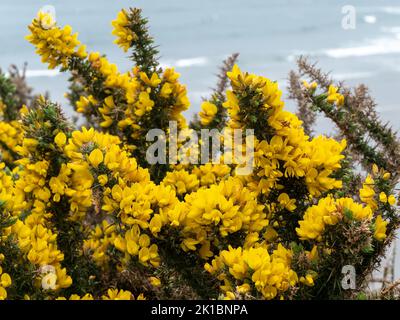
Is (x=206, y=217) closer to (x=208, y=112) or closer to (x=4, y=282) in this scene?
(x=4, y=282)

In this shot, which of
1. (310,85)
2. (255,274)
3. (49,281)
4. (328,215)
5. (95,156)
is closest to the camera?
(255,274)

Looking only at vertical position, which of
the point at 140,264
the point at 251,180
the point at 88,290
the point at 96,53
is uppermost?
the point at 96,53

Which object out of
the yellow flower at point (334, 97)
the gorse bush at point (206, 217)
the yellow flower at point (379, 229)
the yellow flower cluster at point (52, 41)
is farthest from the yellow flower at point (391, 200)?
the yellow flower cluster at point (52, 41)

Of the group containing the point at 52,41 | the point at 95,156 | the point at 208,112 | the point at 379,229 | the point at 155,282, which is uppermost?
the point at 52,41

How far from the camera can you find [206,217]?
1.87 m

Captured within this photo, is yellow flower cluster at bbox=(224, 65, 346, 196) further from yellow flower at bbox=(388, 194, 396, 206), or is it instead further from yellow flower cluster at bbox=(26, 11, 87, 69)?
yellow flower cluster at bbox=(26, 11, 87, 69)

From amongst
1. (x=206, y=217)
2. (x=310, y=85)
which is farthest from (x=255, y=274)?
(x=310, y=85)

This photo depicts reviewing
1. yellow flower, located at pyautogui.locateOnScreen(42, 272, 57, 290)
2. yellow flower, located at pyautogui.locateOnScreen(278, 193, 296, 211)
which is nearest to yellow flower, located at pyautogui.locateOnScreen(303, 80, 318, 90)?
yellow flower, located at pyautogui.locateOnScreen(278, 193, 296, 211)

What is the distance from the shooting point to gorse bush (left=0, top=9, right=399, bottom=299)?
6.03 feet

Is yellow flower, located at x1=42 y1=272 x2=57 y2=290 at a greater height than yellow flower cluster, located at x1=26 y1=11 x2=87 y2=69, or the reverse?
yellow flower cluster, located at x1=26 y1=11 x2=87 y2=69
